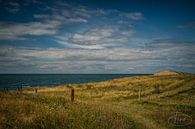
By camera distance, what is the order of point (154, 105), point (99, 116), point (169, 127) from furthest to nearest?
point (154, 105) → point (169, 127) → point (99, 116)

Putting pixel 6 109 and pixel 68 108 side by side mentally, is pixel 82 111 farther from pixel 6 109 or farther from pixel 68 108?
pixel 6 109

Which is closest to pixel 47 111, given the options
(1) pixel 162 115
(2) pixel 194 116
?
(1) pixel 162 115

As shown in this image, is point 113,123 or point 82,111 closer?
point 113,123

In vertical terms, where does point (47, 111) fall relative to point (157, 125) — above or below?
above

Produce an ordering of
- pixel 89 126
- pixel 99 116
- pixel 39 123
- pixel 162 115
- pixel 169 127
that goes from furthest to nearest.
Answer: pixel 162 115, pixel 169 127, pixel 99 116, pixel 89 126, pixel 39 123

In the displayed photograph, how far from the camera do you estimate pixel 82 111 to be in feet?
58.5

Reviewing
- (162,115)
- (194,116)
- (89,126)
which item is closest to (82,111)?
(89,126)

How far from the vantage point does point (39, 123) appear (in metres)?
14.7

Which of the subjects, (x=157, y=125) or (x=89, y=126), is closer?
(x=89, y=126)

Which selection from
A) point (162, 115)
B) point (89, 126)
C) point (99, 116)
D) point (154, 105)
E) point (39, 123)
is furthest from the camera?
point (154, 105)

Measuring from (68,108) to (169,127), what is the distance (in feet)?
27.6

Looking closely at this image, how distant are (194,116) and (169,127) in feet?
20.2

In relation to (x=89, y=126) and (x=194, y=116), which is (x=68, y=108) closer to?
(x=89, y=126)

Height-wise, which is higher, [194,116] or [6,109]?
[6,109]
